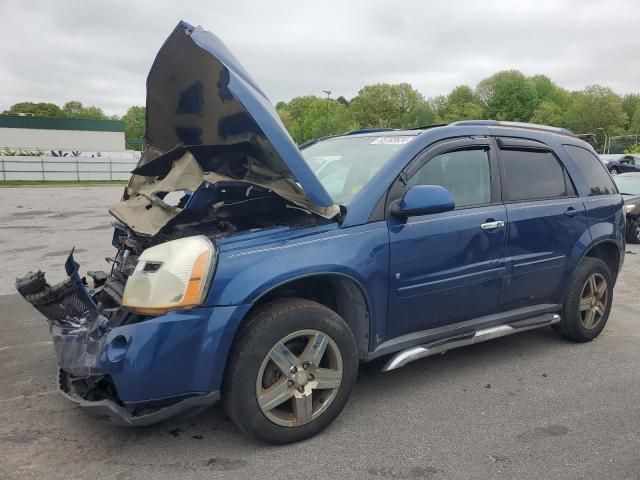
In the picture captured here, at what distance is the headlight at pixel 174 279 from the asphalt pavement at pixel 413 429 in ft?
2.76

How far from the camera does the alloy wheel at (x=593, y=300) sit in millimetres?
4621

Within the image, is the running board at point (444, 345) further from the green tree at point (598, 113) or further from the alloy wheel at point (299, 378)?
the green tree at point (598, 113)

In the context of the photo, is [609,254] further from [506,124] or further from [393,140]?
[393,140]

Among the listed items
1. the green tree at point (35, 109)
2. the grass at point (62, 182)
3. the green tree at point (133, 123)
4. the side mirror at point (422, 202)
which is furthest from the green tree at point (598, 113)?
the green tree at point (35, 109)

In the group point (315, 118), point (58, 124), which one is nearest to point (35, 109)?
point (58, 124)

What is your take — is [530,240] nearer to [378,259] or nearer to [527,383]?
[527,383]

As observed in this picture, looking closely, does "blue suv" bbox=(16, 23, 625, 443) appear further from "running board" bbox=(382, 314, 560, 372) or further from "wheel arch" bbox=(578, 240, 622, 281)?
"wheel arch" bbox=(578, 240, 622, 281)

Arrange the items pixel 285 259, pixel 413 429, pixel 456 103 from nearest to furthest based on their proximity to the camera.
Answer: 1. pixel 285 259
2. pixel 413 429
3. pixel 456 103

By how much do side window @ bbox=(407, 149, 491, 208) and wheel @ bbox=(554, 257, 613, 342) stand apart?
1282mm

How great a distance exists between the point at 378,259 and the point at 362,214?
0.29 meters

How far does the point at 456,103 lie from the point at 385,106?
12.0 metres

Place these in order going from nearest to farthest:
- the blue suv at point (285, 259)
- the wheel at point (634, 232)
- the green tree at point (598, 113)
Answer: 1. the blue suv at point (285, 259)
2. the wheel at point (634, 232)
3. the green tree at point (598, 113)

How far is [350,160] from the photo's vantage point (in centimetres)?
393

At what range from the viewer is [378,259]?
3.22m
